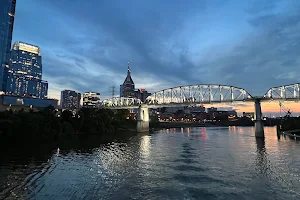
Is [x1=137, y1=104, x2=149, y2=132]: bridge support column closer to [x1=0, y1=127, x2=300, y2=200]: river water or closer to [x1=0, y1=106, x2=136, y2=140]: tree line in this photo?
[x1=0, y1=106, x2=136, y2=140]: tree line

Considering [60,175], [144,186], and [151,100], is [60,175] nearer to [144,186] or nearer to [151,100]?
[144,186]

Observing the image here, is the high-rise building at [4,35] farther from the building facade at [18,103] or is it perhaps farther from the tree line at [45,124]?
the tree line at [45,124]

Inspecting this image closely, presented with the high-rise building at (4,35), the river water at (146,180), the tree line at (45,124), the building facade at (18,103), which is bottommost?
the river water at (146,180)

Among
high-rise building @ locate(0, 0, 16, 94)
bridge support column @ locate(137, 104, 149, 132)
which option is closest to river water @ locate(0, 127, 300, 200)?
bridge support column @ locate(137, 104, 149, 132)

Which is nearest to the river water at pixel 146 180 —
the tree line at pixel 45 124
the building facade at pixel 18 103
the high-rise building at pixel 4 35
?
the tree line at pixel 45 124

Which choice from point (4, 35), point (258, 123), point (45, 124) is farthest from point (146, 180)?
point (4, 35)

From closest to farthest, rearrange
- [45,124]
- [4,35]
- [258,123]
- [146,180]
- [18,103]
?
[146,180]
[45,124]
[258,123]
[18,103]
[4,35]

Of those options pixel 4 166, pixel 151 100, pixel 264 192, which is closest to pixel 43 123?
pixel 4 166

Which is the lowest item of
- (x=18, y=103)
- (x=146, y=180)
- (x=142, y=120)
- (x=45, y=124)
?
(x=146, y=180)

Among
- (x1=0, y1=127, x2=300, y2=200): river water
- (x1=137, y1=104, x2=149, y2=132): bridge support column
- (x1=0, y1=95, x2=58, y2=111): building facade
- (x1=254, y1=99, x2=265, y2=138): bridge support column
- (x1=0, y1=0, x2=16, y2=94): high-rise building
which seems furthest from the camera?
(x1=0, y1=0, x2=16, y2=94): high-rise building

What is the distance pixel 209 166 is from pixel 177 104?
105 m

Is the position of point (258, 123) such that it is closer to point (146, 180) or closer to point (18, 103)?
point (146, 180)

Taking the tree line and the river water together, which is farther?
the tree line

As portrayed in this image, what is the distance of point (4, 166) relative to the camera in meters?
28.2
